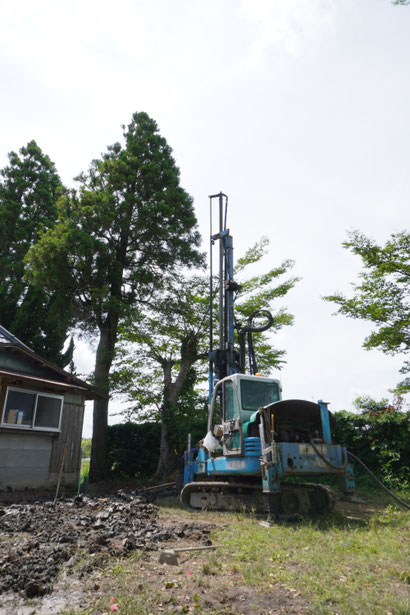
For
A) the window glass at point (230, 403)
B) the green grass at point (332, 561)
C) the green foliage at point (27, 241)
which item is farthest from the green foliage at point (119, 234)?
the green grass at point (332, 561)

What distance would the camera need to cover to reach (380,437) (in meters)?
13.4

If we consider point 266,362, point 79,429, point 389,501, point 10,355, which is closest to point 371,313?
point 266,362

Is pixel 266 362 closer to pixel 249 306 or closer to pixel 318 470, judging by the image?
pixel 249 306

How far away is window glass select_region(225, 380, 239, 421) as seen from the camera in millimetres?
9012

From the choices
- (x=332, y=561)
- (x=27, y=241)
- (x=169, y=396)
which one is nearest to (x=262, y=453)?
(x=332, y=561)

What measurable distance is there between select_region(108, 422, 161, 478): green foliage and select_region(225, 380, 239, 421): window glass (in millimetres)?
10029

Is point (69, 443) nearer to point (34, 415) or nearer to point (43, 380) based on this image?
point (34, 415)

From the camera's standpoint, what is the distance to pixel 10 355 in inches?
512

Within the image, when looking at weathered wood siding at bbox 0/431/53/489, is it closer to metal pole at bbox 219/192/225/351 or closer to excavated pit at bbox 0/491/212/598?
excavated pit at bbox 0/491/212/598

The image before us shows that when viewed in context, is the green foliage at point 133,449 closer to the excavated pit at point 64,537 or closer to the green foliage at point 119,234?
the green foliage at point 119,234

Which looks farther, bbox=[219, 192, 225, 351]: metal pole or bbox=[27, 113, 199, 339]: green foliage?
bbox=[27, 113, 199, 339]: green foliage

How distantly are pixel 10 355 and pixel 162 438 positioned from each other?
24.3 ft

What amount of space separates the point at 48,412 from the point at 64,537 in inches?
352

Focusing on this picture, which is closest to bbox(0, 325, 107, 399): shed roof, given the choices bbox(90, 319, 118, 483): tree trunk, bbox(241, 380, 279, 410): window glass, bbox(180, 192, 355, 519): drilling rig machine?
bbox(90, 319, 118, 483): tree trunk
